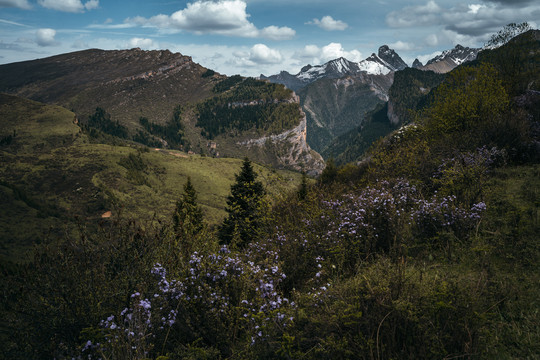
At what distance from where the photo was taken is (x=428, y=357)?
352 cm

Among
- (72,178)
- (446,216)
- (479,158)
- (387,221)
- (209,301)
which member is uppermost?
(479,158)

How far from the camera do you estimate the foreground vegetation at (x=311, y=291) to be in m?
3.78

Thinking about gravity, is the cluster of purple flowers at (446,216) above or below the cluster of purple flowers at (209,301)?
above

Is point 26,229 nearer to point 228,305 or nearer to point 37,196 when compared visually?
point 37,196

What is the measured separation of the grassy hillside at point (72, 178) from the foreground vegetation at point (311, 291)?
46704 mm

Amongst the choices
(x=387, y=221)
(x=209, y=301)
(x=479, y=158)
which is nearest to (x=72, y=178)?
(x=209, y=301)

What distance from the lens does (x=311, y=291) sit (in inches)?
234

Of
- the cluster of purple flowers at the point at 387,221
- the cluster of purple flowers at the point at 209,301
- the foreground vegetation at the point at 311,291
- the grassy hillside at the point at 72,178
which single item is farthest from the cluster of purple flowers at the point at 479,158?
the grassy hillside at the point at 72,178

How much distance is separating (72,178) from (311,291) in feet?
340

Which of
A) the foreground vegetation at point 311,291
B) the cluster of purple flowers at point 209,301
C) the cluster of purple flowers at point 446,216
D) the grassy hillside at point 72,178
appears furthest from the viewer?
the grassy hillside at point 72,178

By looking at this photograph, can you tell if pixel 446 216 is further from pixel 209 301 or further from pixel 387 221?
pixel 209 301

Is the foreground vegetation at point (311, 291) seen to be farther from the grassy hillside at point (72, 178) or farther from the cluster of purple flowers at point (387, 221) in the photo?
the grassy hillside at point (72, 178)

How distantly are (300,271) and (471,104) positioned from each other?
13749 millimetres

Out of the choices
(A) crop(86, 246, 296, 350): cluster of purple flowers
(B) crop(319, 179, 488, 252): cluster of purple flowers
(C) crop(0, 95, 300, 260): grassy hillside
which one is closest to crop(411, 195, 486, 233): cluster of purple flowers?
A: (B) crop(319, 179, 488, 252): cluster of purple flowers
